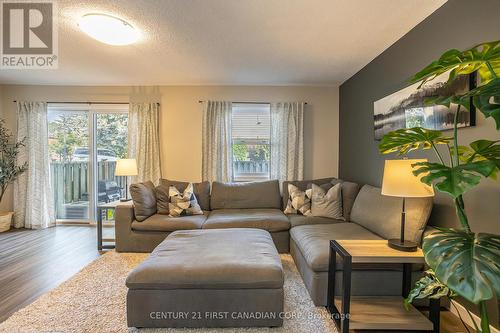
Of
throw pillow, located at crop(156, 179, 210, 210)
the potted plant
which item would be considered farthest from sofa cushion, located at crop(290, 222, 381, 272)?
the potted plant

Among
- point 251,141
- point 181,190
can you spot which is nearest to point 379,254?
point 181,190

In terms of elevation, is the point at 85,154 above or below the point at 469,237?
above

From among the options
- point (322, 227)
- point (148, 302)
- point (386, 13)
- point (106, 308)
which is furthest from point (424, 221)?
point (106, 308)

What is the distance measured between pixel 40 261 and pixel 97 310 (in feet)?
5.24

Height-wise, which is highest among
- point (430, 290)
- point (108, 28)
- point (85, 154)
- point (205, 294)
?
point (108, 28)

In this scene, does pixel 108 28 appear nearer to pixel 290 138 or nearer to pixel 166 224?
pixel 166 224

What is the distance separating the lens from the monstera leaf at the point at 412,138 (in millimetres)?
1377

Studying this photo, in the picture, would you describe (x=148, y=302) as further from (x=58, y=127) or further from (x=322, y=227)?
(x=58, y=127)

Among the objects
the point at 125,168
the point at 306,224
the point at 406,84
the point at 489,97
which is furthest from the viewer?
the point at 125,168

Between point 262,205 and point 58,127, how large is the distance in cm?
392

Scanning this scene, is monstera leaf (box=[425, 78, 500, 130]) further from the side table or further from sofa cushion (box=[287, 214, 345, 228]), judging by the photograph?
sofa cushion (box=[287, 214, 345, 228])

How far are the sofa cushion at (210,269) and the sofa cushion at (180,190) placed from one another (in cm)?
147

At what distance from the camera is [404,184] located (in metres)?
1.78

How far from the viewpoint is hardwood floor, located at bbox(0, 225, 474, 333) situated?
7.22 ft
